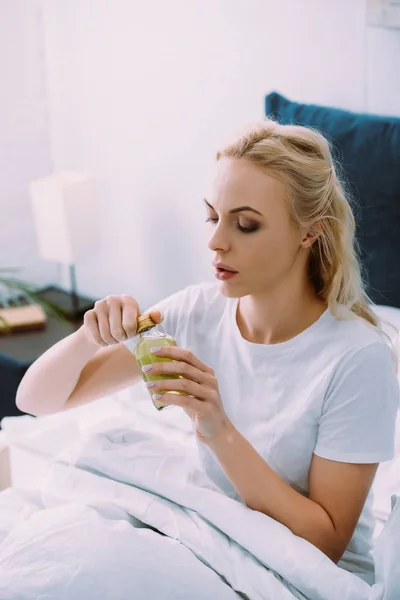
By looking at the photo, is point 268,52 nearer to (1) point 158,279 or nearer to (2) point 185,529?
(1) point 158,279

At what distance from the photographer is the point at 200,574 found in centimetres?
118

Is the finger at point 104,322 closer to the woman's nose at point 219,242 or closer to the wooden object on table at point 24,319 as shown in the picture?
the woman's nose at point 219,242

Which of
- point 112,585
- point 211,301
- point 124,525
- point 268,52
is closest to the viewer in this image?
Answer: point 112,585

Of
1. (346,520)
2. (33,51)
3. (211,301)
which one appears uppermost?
(33,51)

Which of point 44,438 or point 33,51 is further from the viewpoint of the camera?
point 33,51

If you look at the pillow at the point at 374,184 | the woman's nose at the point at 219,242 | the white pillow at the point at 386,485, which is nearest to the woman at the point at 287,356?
the woman's nose at the point at 219,242

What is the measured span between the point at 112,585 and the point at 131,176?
1.86 m

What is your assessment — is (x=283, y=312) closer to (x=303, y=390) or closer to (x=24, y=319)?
(x=303, y=390)

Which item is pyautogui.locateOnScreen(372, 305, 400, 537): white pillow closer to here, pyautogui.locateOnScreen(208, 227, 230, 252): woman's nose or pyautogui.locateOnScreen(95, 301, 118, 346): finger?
pyautogui.locateOnScreen(208, 227, 230, 252): woman's nose

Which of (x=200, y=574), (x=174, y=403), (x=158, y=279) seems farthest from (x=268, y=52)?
(x=200, y=574)

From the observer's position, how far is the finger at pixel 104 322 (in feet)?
4.40

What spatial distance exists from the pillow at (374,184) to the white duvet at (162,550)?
0.83 metres

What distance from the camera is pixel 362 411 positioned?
4.28ft

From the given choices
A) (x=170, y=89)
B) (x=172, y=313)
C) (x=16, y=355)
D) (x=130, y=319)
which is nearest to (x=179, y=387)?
(x=130, y=319)
